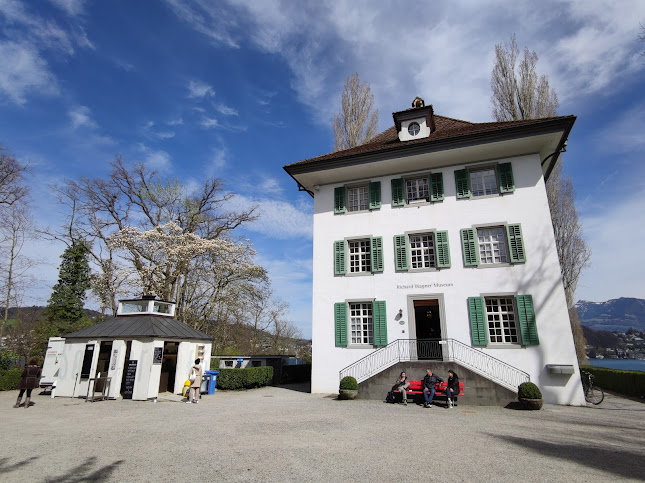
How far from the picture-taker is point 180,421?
9.85 metres

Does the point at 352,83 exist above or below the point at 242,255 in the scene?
above

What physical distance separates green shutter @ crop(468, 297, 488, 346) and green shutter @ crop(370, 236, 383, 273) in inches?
157

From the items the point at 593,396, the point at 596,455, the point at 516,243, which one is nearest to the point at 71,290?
the point at 516,243

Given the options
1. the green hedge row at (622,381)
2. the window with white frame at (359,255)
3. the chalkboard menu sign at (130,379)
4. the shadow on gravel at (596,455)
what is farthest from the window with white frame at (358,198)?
the green hedge row at (622,381)

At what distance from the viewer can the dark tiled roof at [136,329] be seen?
14359mm

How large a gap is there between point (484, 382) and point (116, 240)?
24.1 m

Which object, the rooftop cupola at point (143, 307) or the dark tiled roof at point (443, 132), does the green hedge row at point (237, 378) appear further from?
the dark tiled roof at point (443, 132)

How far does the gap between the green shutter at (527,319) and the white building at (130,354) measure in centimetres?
1341

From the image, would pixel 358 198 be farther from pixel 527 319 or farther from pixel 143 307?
pixel 143 307

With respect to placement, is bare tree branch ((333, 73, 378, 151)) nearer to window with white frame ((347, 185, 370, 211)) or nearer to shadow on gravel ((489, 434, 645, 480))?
window with white frame ((347, 185, 370, 211))

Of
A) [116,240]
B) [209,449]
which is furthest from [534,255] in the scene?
[116,240]

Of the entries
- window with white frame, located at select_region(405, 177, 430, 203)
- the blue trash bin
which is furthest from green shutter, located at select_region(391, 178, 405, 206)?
the blue trash bin

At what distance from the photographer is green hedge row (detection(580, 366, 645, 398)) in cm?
1536

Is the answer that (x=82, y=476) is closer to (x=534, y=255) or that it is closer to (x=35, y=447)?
(x=35, y=447)
